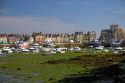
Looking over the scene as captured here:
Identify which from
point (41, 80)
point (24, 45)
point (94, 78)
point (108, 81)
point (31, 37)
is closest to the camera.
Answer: point (108, 81)

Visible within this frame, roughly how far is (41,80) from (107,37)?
172 meters

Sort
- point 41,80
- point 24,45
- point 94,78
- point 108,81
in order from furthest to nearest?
point 24,45 < point 41,80 < point 94,78 < point 108,81

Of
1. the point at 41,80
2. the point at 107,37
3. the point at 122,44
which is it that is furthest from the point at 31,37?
the point at 41,80

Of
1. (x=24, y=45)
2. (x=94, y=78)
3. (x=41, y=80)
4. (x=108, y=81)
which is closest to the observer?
(x=108, y=81)

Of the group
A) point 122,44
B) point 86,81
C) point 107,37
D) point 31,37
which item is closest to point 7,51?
point 122,44

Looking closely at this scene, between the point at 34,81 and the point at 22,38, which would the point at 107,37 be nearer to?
the point at 22,38

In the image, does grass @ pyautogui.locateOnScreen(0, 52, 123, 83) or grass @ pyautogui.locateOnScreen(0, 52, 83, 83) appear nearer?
grass @ pyautogui.locateOnScreen(0, 52, 123, 83)

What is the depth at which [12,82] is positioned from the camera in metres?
28.2

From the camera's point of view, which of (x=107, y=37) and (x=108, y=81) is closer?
(x=108, y=81)

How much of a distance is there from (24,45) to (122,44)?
42.1 metres

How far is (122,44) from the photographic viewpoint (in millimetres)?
133625

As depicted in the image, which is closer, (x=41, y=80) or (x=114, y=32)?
(x=41, y=80)

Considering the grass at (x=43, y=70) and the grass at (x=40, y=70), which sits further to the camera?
the grass at (x=40, y=70)

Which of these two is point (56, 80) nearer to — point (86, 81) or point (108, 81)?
point (86, 81)
